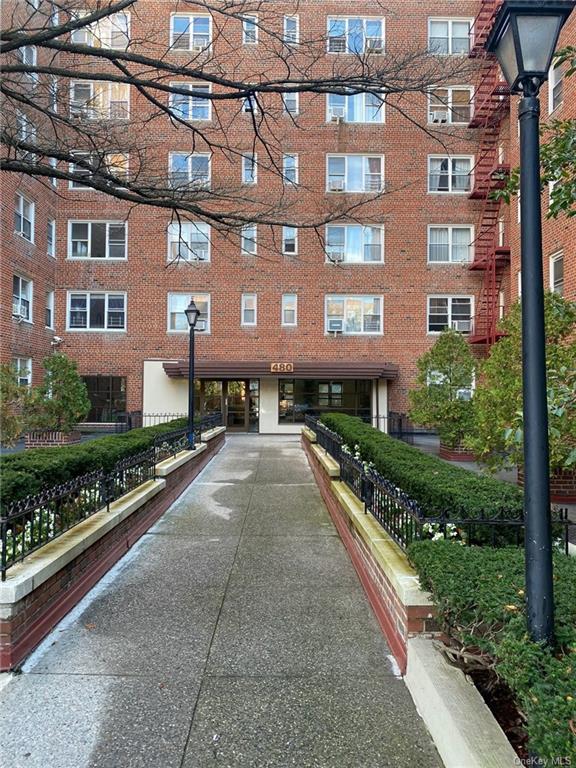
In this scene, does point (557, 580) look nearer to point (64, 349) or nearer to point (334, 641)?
point (334, 641)

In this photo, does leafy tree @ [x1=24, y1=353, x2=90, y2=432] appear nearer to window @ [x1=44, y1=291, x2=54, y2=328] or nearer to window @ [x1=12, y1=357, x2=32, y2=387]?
window @ [x1=12, y1=357, x2=32, y2=387]

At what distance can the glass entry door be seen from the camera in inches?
898

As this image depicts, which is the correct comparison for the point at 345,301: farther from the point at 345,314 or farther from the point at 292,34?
the point at 292,34

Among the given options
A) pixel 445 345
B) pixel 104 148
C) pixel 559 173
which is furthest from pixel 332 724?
pixel 445 345

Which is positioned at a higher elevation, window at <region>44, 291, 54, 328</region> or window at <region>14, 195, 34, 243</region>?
window at <region>14, 195, 34, 243</region>

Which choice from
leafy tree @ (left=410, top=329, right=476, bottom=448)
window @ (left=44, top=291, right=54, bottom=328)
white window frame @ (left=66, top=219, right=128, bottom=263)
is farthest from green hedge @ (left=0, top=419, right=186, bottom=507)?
white window frame @ (left=66, top=219, right=128, bottom=263)

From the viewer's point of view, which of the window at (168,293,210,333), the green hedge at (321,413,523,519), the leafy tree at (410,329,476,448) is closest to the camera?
the green hedge at (321,413,523,519)

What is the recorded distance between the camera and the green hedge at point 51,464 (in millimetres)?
4281

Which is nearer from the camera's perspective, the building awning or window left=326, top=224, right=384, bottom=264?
the building awning

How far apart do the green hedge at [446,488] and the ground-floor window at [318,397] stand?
1588cm

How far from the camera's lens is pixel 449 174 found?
22125mm

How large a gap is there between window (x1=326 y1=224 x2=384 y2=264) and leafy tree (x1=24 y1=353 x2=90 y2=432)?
12478 millimetres

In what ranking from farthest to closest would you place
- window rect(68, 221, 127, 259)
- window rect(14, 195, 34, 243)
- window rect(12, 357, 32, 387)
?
1. window rect(68, 221, 127, 259)
2. window rect(12, 357, 32, 387)
3. window rect(14, 195, 34, 243)

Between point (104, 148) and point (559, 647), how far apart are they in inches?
271
